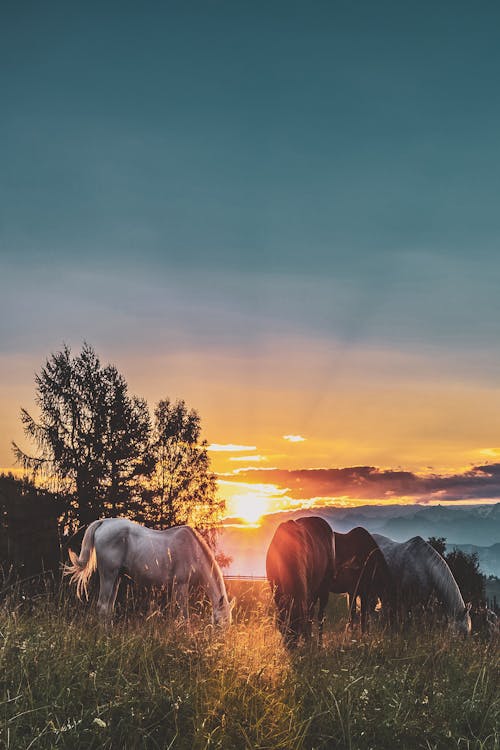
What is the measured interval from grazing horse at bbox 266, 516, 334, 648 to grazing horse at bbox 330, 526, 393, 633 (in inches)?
63.8

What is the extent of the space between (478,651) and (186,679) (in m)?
4.50

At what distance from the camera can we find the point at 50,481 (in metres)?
34.1

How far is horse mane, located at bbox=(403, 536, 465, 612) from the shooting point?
48.1 ft

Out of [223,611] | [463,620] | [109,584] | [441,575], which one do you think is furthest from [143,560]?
[463,620]

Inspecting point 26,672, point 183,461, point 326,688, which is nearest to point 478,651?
point 326,688

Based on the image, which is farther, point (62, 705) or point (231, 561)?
point (231, 561)

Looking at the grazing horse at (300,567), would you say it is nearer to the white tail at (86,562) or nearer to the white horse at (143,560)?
the white horse at (143,560)

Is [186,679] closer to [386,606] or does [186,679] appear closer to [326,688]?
[326,688]

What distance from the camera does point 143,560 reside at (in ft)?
49.0

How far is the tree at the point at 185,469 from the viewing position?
39.4 metres

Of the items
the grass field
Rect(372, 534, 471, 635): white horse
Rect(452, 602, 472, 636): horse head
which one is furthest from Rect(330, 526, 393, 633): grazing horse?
the grass field

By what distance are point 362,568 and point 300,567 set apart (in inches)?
123

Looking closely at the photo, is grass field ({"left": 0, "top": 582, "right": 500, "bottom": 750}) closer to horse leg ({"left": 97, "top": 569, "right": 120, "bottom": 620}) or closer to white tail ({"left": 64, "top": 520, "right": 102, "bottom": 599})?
white tail ({"left": 64, "top": 520, "right": 102, "bottom": 599})

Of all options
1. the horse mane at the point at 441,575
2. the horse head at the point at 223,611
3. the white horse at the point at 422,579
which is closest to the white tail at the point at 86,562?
the horse head at the point at 223,611
